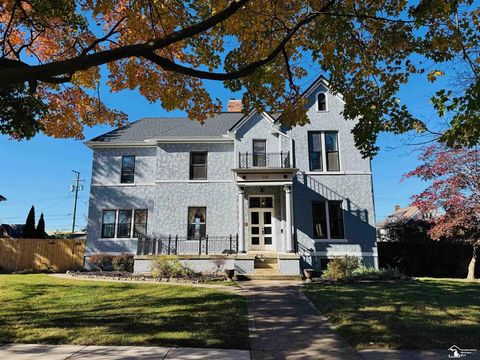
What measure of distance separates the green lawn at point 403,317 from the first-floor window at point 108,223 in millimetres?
13312

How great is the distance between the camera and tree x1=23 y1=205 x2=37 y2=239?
2331 centimetres

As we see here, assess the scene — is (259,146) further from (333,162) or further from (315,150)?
(333,162)

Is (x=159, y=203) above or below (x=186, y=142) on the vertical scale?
below

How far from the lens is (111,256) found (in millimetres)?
19312

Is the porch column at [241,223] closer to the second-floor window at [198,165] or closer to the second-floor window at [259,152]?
the second-floor window at [259,152]

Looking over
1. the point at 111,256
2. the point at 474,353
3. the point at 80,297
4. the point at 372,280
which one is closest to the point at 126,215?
the point at 111,256

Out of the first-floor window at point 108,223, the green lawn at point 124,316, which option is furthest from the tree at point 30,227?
the green lawn at point 124,316

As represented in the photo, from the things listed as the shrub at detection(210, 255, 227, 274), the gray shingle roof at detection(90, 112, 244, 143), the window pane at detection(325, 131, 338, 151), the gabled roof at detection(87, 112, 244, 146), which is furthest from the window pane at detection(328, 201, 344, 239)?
the gray shingle roof at detection(90, 112, 244, 143)

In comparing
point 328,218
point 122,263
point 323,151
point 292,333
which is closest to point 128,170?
point 122,263

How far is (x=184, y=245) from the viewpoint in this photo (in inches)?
743

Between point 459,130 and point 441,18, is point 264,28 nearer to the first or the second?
point 441,18

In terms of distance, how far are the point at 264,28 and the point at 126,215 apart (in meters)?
15.5

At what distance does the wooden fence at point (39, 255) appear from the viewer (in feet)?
65.5

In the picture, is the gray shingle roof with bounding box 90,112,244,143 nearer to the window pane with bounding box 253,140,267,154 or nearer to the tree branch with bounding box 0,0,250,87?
the window pane with bounding box 253,140,267,154
